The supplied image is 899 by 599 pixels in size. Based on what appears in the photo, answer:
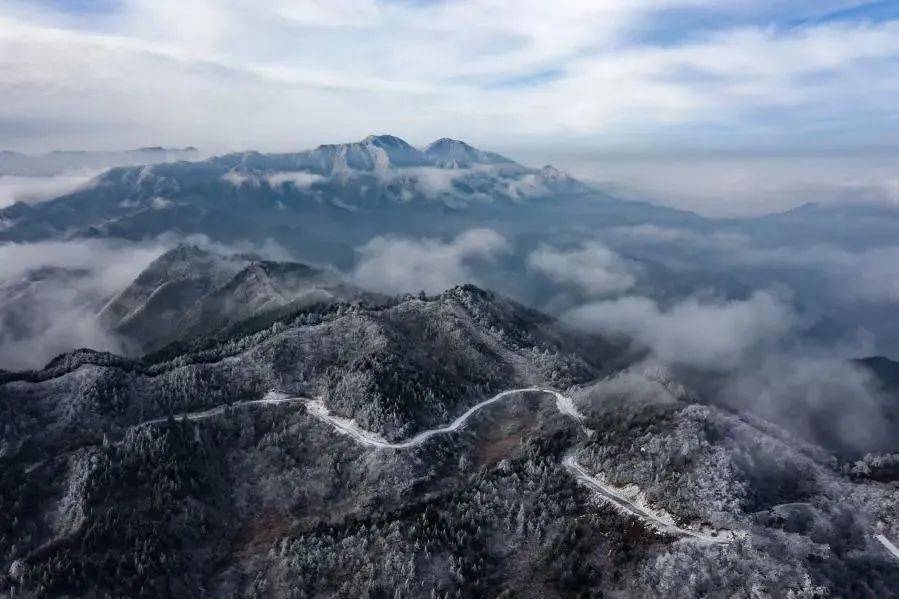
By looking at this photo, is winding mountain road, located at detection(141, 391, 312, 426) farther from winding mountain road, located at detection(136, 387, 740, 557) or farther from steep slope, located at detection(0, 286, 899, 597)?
steep slope, located at detection(0, 286, 899, 597)

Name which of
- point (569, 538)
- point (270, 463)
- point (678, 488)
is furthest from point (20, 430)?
point (678, 488)

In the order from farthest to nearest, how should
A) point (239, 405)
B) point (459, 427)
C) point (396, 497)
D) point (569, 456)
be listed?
point (239, 405) → point (459, 427) → point (569, 456) → point (396, 497)

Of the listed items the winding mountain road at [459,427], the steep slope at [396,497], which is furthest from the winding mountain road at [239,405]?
the steep slope at [396,497]

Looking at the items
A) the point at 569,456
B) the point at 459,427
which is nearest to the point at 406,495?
the point at 459,427

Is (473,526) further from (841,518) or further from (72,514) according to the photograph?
(72,514)

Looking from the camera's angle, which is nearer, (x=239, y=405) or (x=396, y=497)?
(x=396, y=497)

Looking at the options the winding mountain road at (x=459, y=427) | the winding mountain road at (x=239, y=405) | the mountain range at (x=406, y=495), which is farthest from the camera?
the winding mountain road at (x=239, y=405)

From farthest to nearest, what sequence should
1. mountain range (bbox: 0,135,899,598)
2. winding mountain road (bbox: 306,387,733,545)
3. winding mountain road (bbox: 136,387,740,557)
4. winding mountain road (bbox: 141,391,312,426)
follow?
winding mountain road (bbox: 141,391,312,426) → winding mountain road (bbox: 136,387,740,557) → winding mountain road (bbox: 306,387,733,545) → mountain range (bbox: 0,135,899,598)

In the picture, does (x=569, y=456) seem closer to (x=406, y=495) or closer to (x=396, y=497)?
(x=406, y=495)

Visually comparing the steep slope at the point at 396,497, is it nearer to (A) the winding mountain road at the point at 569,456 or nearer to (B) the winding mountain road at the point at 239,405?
(B) the winding mountain road at the point at 239,405

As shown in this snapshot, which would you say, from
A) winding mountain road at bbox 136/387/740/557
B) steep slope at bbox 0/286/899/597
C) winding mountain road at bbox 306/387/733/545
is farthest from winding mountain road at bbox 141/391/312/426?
winding mountain road at bbox 306/387/733/545

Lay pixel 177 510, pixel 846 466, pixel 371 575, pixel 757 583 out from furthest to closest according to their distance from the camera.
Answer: pixel 846 466 < pixel 177 510 < pixel 371 575 < pixel 757 583
